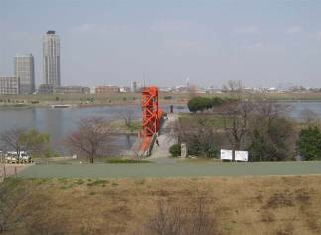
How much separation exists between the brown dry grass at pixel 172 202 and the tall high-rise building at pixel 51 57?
7345 inches

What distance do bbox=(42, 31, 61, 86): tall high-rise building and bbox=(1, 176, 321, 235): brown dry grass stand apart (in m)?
187

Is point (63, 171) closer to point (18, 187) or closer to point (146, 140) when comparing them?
point (18, 187)

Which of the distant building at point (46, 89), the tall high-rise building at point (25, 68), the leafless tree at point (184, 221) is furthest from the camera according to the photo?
the tall high-rise building at point (25, 68)

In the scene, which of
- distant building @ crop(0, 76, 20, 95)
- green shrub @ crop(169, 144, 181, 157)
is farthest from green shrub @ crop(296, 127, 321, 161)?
distant building @ crop(0, 76, 20, 95)

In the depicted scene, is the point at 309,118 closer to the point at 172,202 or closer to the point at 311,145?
the point at 311,145

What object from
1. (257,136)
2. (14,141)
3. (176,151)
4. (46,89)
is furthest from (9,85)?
(257,136)

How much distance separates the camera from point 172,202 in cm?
1123

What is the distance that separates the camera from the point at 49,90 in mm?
159750

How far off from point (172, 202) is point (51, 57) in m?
192

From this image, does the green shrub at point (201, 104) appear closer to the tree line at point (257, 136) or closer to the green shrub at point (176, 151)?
the tree line at point (257, 136)

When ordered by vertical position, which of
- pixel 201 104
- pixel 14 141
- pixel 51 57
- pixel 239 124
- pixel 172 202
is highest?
pixel 51 57

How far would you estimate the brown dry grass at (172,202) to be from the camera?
10.4 metres

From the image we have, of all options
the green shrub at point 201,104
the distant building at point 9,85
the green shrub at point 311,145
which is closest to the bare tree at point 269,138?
the green shrub at point 311,145

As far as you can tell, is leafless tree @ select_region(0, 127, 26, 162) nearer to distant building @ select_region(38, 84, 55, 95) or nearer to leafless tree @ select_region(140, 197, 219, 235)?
leafless tree @ select_region(140, 197, 219, 235)
